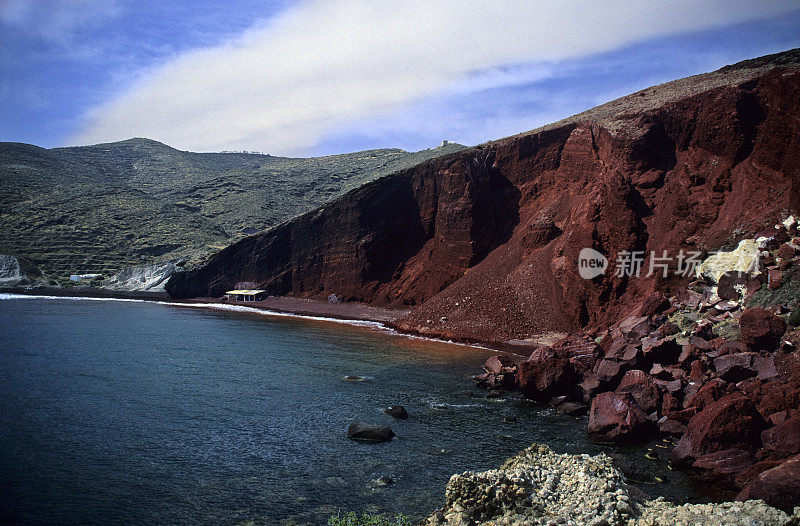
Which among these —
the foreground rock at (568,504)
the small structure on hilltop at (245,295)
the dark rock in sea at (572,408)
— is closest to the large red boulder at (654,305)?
the dark rock in sea at (572,408)

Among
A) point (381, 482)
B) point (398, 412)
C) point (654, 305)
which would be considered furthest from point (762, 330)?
point (381, 482)

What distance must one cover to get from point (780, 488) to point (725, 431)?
3972 millimetres

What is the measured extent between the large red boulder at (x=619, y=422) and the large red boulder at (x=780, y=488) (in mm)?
5629

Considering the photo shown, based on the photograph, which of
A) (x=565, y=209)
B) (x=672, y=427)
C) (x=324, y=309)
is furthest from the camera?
(x=324, y=309)

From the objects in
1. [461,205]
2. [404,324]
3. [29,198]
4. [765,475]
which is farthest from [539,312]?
[29,198]

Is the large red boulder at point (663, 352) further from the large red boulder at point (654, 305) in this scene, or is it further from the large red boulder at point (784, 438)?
the large red boulder at point (784, 438)

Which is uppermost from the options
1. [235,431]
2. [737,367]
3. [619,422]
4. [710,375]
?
[737,367]

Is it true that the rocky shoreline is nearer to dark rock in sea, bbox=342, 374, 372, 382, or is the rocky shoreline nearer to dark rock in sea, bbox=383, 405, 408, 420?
dark rock in sea, bbox=383, 405, 408, 420

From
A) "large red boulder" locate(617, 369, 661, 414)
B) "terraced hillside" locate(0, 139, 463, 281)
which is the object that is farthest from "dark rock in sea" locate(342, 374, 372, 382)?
"terraced hillside" locate(0, 139, 463, 281)

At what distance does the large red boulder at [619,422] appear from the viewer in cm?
1769

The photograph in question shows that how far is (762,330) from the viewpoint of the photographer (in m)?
20.0

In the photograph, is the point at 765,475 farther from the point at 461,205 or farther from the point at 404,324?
the point at 461,205

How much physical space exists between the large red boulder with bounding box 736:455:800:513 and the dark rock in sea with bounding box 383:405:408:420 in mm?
11582

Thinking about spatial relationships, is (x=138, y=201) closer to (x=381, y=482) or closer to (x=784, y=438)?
(x=381, y=482)
